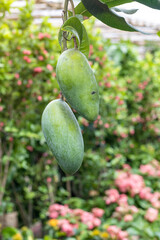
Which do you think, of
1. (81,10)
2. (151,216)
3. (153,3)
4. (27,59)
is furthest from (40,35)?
(153,3)

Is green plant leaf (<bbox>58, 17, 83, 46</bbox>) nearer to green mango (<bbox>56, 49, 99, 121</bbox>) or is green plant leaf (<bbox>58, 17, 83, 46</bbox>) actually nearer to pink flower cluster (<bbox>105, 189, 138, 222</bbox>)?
green mango (<bbox>56, 49, 99, 121</bbox>)

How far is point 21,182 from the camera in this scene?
296 centimetres

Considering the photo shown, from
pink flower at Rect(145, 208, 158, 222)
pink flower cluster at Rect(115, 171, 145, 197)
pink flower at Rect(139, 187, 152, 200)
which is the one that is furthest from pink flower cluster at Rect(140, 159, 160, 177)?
pink flower at Rect(145, 208, 158, 222)

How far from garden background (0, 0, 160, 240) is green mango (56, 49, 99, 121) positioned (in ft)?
6.56

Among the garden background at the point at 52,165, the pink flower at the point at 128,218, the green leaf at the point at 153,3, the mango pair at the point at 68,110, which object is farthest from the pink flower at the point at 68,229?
the green leaf at the point at 153,3

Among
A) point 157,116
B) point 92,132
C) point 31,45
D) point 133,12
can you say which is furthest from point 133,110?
point 133,12

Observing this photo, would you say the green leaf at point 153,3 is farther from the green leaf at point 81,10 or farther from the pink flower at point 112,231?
the pink flower at point 112,231

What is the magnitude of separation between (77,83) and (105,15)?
77mm

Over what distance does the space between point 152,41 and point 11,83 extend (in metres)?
4.46

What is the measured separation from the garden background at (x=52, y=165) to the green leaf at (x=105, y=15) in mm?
2017

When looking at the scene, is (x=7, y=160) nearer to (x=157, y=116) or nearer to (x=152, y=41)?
(x=157, y=116)

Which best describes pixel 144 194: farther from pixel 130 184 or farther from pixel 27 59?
pixel 27 59

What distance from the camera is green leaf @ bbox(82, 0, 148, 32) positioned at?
13.0 inches

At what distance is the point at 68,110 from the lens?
0.40 metres
